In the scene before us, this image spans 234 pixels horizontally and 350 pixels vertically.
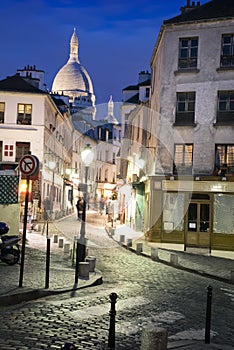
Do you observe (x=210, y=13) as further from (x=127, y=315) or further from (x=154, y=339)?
(x=154, y=339)

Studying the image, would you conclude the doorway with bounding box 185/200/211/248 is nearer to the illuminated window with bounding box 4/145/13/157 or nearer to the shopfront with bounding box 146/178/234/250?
the shopfront with bounding box 146/178/234/250

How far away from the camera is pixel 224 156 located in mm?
25938

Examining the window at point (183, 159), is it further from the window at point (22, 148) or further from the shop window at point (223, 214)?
the window at point (22, 148)

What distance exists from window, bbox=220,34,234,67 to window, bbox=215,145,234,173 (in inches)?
163

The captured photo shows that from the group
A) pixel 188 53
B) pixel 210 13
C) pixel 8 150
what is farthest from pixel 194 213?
pixel 8 150

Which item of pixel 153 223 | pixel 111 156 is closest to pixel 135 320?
pixel 153 223

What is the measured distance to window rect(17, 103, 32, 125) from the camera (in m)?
39.3

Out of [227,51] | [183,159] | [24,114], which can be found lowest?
[183,159]

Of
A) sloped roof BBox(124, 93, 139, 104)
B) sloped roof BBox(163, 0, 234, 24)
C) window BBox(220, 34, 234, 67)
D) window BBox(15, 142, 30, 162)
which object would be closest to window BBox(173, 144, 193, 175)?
window BBox(220, 34, 234, 67)

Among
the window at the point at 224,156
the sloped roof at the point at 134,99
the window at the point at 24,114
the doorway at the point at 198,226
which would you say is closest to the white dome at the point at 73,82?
the sloped roof at the point at 134,99

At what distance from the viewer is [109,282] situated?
45.6 ft

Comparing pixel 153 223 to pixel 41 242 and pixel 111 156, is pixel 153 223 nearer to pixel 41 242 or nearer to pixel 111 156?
pixel 41 242

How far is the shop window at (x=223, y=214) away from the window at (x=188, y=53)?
694cm

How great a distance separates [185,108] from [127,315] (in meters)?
18.3
